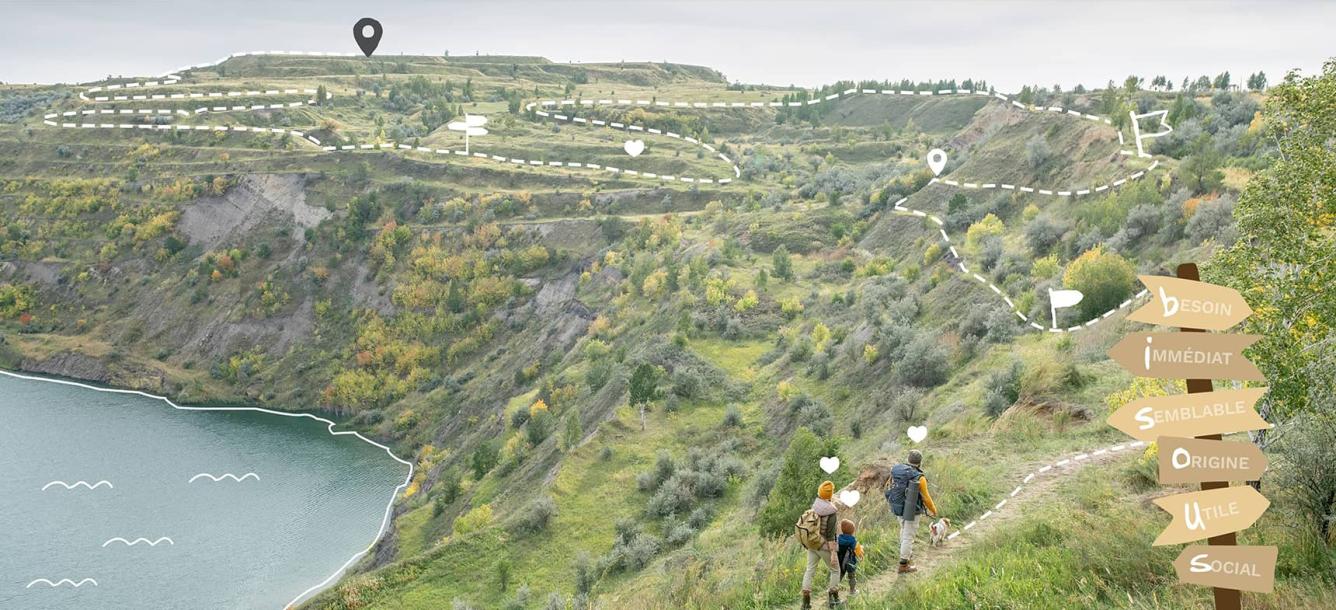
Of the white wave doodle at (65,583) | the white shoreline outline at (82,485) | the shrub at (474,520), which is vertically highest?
the shrub at (474,520)

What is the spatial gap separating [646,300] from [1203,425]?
51008 mm

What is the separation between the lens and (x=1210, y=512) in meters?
7.36

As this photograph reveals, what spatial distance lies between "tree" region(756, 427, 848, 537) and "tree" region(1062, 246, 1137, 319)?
12968mm

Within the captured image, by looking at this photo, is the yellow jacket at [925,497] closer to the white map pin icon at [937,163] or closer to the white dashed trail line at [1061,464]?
the white dashed trail line at [1061,464]

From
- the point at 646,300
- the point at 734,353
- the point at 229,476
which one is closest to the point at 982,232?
the point at 734,353

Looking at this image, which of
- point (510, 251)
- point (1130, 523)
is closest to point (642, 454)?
point (1130, 523)

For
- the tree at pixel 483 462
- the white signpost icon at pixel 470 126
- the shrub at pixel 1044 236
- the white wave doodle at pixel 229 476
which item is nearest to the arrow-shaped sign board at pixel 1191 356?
the shrub at pixel 1044 236

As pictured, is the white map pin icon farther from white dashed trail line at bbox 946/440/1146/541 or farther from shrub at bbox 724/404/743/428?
white dashed trail line at bbox 946/440/1146/541

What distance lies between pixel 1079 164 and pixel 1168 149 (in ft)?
17.3

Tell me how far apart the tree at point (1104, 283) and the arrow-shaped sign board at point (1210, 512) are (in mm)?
23460

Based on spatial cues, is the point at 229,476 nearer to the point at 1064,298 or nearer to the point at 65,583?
the point at 65,583

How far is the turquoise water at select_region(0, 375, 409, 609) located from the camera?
4212 centimetres

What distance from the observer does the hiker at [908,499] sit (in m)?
12.7

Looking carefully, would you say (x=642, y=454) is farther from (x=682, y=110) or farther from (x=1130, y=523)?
(x=682, y=110)
